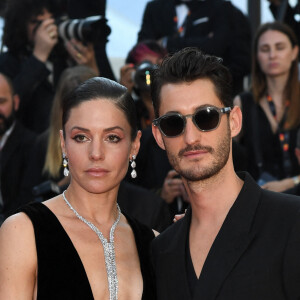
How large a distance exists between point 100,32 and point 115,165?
2.57 m

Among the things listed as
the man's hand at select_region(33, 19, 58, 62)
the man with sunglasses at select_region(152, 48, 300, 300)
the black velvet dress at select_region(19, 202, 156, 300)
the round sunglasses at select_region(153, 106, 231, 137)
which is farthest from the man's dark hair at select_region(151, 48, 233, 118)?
the man's hand at select_region(33, 19, 58, 62)

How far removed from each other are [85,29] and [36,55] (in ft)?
1.90

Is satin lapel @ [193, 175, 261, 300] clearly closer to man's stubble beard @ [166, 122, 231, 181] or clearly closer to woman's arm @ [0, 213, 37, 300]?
man's stubble beard @ [166, 122, 231, 181]

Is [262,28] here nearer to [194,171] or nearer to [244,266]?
[194,171]

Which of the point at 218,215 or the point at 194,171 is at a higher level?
the point at 194,171

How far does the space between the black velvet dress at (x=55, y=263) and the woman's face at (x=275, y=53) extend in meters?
2.88

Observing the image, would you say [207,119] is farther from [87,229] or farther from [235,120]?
[87,229]

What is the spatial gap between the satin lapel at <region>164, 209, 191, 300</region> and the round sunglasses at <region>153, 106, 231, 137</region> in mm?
449

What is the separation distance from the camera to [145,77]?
5.63 m

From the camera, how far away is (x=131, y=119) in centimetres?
356

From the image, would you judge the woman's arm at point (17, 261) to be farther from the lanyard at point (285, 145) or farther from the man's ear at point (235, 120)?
the lanyard at point (285, 145)

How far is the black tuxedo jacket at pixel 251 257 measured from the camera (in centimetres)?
288

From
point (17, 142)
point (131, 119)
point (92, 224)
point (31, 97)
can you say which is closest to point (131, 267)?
point (92, 224)

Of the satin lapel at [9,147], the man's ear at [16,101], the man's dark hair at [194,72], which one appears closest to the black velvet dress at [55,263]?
the man's dark hair at [194,72]
